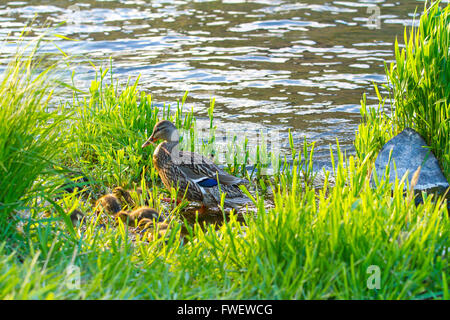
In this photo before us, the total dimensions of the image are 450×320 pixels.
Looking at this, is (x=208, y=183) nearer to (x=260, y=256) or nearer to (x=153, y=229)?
(x=153, y=229)

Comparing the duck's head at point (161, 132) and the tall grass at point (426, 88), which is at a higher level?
the tall grass at point (426, 88)

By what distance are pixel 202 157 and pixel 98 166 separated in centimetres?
110

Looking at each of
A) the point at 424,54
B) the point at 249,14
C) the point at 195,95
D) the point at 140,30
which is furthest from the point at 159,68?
the point at 424,54

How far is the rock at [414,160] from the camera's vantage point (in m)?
5.37

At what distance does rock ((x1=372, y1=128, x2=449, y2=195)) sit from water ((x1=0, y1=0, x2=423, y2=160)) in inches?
70.1

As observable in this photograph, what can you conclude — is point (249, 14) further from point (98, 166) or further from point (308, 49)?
point (98, 166)

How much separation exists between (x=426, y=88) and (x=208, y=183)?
7.50 feet

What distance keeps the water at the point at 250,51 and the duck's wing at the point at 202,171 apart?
1722mm

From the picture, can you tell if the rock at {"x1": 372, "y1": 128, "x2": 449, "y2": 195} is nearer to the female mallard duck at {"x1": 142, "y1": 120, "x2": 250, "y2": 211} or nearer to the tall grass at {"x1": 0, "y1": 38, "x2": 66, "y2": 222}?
the female mallard duck at {"x1": 142, "y1": 120, "x2": 250, "y2": 211}

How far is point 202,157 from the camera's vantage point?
6188mm

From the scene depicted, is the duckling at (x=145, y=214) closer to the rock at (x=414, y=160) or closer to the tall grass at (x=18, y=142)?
the tall grass at (x=18, y=142)

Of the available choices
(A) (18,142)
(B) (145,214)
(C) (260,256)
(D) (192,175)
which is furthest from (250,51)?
(C) (260,256)

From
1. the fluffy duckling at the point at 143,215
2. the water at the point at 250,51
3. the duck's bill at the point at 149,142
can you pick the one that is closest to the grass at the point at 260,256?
the fluffy duckling at the point at 143,215

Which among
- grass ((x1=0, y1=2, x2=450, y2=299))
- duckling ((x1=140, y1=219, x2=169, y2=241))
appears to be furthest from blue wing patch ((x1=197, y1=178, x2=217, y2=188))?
grass ((x1=0, y1=2, x2=450, y2=299))
